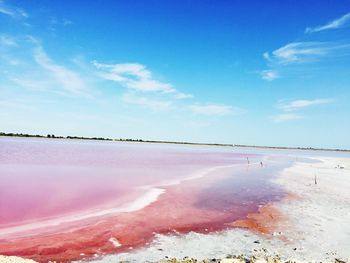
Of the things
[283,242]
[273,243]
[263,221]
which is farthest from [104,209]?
[283,242]

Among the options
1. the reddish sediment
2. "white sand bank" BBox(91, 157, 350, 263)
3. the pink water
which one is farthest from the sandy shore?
the pink water

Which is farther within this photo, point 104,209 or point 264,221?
point 104,209

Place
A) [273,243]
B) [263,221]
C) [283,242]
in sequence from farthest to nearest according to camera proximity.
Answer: [263,221], [283,242], [273,243]

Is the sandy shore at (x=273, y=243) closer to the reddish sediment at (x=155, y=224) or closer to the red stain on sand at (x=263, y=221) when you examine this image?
the red stain on sand at (x=263, y=221)

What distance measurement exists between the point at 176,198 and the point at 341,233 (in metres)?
7.69

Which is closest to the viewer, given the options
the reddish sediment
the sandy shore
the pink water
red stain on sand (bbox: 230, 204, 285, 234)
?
the sandy shore

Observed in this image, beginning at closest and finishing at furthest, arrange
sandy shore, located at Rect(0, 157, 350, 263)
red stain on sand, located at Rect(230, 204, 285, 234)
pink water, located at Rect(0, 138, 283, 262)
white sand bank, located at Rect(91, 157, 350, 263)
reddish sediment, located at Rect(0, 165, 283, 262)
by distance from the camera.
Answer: sandy shore, located at Rect(0, 157, 350, 263) → white sand bank, located at Rect(91, 157, 350, 263) → reddish sediment, located at Rect(0, 165, 283, 262) → pink water, located at Rect(0, 138, 283, 262) → red stain on sand, located at Rect(230, 204, 285, 234)

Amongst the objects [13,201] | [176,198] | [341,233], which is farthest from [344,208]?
[13,201]

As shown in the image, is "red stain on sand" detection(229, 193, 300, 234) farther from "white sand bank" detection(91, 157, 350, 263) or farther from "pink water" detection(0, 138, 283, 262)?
"pink water" detection(0, 138, 283, 262)

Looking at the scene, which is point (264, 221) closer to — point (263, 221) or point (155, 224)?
point (263, 221)

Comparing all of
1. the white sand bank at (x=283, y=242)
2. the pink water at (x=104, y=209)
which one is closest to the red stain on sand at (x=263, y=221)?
the white sand bank at (x=283, y=242)

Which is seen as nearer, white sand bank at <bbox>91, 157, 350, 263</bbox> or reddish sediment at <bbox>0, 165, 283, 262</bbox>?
white sand bank at <bbox>91, 157, 350, 263</bbox>

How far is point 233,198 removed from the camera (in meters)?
16.7

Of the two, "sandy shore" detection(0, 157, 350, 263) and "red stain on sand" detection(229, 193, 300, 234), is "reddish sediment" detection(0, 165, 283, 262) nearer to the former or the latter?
"red stain on sand" detection(229, 193, 300, 234)
